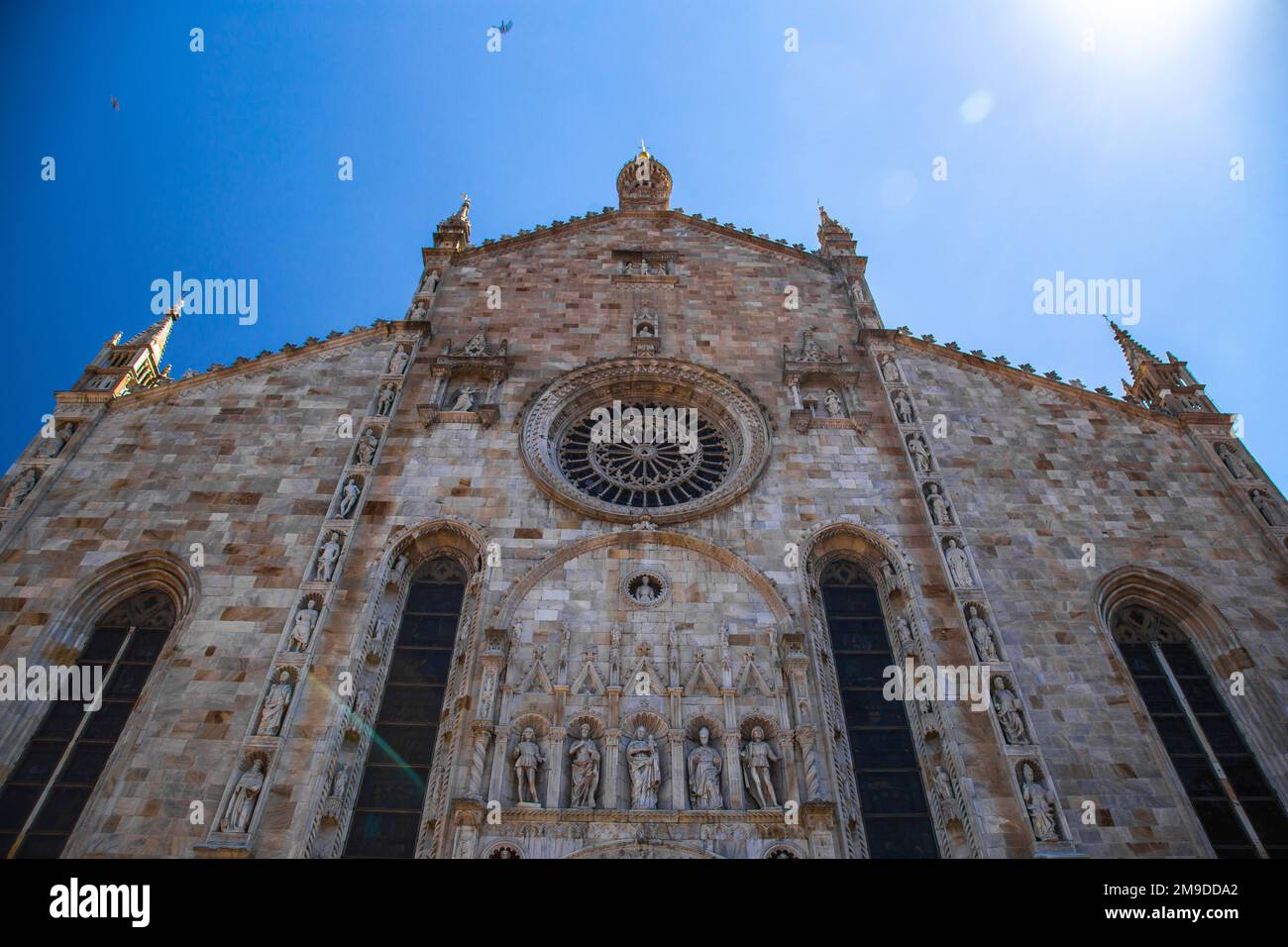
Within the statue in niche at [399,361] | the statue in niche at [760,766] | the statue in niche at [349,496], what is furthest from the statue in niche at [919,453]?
the statue in niche at [399,361]

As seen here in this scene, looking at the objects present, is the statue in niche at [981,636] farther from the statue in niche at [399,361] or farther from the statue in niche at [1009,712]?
the statue in niche at [399,361]

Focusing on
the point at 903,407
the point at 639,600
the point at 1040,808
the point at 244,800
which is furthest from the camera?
the point at 903,407

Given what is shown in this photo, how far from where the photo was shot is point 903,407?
17797 mm

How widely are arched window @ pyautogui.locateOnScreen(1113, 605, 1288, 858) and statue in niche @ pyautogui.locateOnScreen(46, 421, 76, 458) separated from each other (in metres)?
18.1

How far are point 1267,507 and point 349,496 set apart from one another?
51.0ft

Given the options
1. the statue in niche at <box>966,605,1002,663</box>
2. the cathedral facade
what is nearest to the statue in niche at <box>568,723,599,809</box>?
the cathedral facade

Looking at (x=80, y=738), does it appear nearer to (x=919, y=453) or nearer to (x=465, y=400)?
(x=465, y=400)

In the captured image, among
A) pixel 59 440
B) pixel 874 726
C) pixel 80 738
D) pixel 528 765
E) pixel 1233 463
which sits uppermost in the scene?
pixel 59 440

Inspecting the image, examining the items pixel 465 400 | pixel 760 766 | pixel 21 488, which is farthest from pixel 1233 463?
pixel 21 488

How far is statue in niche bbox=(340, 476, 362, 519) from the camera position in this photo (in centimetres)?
1537

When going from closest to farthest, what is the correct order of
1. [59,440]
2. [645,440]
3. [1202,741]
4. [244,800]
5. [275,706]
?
1. [244,800]
2. [275,706]
3. [1202,741]
4. [59,440]
5. [645,440]

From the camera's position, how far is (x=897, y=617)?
576 inches
